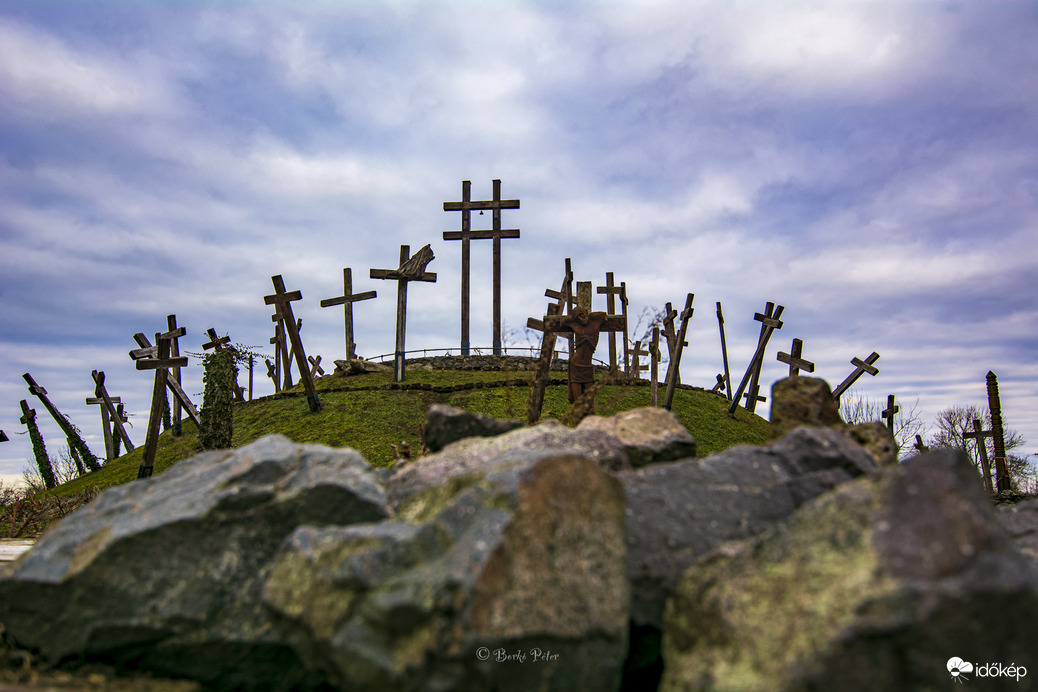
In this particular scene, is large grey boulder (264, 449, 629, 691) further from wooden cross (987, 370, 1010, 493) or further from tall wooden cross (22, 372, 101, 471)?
tall wooden cross (22, 372, 101, 471)

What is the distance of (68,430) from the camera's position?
2283 cm

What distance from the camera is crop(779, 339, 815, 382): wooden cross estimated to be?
19.7 metres

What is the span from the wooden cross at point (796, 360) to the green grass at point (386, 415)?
209cm

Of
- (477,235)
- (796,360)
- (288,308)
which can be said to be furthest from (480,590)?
(477,235)

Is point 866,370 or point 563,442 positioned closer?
point 563,442

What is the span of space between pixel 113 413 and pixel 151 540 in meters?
22.2

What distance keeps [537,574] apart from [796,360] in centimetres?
1832

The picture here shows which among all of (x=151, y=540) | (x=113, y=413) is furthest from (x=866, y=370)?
(x=113, y=413)

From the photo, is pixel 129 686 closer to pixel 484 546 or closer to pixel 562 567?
pixel 484 546

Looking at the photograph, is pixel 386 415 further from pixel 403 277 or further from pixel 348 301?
pixel 348 301

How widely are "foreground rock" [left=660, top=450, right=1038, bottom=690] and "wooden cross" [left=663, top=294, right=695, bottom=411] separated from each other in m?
15.0

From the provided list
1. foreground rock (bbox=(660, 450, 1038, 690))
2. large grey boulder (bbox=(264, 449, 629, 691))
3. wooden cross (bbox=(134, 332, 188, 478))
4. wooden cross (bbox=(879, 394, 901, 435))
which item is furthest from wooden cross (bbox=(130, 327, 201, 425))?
wooden cross (bbox=(879, 394, 901, 435))

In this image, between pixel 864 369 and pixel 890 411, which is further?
pixel 890 411

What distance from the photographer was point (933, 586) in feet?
9.62
